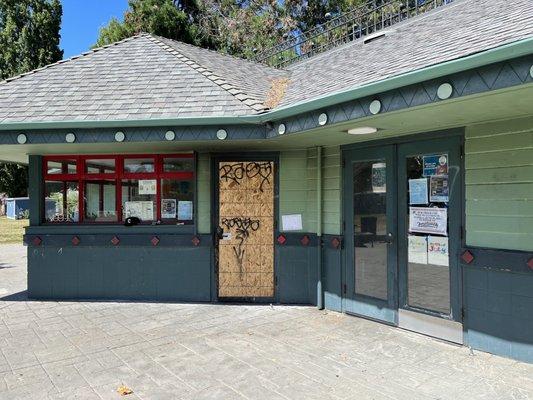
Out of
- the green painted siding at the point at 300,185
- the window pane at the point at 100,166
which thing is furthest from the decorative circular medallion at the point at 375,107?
the window pane at the point at 100,166

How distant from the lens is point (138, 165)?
23.4ft

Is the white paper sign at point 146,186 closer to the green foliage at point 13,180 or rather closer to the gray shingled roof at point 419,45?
the gray shingled roof at point 419,45

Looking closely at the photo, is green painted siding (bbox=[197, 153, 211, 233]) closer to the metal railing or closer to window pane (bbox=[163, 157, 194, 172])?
window pane (bbox=[163, 157, 194, 172])

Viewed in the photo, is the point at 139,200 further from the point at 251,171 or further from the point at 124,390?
the point at 124,390

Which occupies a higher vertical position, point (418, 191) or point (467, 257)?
point (418, 191)

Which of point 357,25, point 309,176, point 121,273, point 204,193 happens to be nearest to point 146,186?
point 204,193

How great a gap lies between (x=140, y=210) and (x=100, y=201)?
710 millimetres

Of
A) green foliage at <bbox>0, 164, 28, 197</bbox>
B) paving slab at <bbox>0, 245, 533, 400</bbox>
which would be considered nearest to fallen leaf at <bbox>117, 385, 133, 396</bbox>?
paving slab at <bbox>0, 245, 533, 400</bbox>

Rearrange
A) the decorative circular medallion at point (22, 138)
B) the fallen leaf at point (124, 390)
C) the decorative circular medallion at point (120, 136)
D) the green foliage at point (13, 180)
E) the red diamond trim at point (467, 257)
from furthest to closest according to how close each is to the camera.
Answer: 1. the green foliage at point (13, 180)
2. the decorative circular medallion at point (22, 138)
3. the decorative circular medallion at point (120, 136)
4. the red diamond trim at point (467, 257)
5. the fallen leaf at point (124, 390)

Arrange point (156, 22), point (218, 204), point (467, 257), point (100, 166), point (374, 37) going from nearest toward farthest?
point (467, 257) < point (218, 204) < point (100, 166) < point (374, 37) < point (156, 22)

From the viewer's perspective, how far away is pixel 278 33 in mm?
21938

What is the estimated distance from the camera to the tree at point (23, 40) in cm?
2938

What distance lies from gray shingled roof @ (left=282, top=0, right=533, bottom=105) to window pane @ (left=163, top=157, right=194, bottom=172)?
1.86 metres

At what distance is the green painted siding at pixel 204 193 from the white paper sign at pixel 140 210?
2.76 feet
